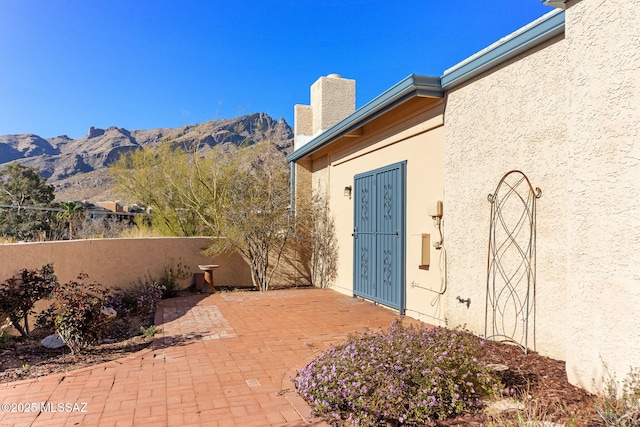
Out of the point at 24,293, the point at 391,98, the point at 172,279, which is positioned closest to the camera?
the point at 24,293

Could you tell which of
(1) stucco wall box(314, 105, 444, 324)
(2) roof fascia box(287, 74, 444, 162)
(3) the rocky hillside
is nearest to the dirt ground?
(1) stucco wall box(314, 105, 444, 324)

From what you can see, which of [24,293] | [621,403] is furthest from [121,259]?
[621,403]

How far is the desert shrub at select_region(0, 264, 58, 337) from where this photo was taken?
5.89 metres

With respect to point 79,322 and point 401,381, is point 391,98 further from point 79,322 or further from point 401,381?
point 79,322

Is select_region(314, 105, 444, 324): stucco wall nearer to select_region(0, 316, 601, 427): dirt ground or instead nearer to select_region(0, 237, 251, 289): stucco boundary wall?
select_region(0, 316, 601, 427): dirt ground

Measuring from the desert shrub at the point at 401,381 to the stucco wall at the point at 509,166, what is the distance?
39.0 inches

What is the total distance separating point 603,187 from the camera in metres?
3.46

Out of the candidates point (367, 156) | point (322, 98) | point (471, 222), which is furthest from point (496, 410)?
point (322, 98)

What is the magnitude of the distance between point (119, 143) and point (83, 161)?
8.18m

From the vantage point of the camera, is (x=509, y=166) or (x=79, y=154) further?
(x=79, y=154)

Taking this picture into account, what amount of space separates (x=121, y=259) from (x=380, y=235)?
17.7 feet

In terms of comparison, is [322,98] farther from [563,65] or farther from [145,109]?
[145,109]

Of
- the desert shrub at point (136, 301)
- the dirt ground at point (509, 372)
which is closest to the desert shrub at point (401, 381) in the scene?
the dirt ground at point (509, 372)

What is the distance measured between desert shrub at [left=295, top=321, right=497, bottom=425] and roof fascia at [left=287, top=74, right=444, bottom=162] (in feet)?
11.6
